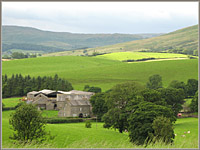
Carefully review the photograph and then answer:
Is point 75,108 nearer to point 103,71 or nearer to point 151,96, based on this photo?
point 151,96

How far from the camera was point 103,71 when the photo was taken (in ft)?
456

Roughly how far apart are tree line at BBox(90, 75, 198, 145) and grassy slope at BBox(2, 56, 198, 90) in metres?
43.8

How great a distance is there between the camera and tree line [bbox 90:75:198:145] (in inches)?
1350

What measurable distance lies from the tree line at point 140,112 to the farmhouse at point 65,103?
7.44 metres

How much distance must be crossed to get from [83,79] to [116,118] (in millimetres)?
80434

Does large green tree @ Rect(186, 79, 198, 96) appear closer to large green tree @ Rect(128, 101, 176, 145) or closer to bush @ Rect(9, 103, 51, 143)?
large green tree @ Rect(128, 101, 176, 145)

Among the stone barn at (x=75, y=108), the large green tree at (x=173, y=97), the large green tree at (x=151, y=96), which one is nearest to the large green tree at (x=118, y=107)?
the large green tree at (x=151, y=96)

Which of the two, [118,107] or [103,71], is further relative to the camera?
[103,71]

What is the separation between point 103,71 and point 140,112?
9984cm

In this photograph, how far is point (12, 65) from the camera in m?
157

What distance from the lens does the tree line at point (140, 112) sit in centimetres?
3428

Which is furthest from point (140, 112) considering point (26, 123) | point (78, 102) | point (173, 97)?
point (78, 102)

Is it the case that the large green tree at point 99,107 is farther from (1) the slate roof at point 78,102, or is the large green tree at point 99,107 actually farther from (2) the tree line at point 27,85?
(2) the tree line at point 27,85

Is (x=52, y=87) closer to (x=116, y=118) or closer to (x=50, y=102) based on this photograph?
(x=50, y=102)
